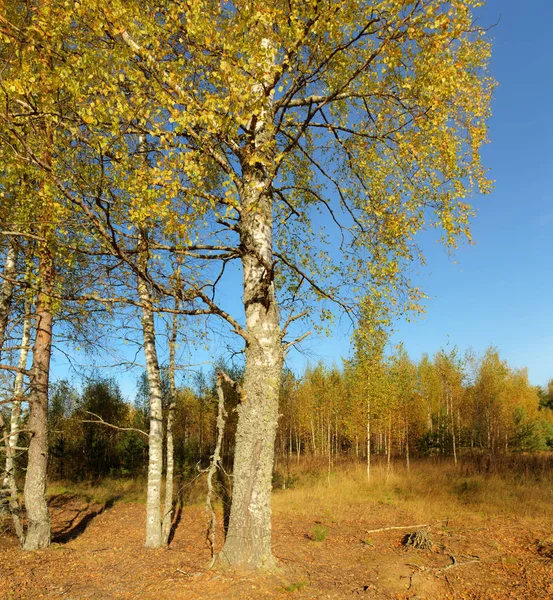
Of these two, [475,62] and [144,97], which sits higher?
[475,62]

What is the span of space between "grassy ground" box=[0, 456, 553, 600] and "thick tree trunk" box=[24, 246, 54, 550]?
455 millimetres

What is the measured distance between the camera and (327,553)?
7.11 metres

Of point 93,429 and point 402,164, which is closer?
point 402,164

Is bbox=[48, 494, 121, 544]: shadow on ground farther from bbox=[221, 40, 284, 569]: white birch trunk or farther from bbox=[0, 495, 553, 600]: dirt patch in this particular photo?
bbox=[221, 40, 284, 569]: white birch trunk

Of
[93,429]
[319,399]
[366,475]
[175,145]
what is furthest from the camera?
→ [319,399]

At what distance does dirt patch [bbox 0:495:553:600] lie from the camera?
4.92m

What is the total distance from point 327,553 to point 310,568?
1.41m

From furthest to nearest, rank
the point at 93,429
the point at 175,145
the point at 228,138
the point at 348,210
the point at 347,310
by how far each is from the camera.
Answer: the point at 93,429 → the point at 348,210 → the point at 347,310 → the point at 228,138 → the point at 175,145

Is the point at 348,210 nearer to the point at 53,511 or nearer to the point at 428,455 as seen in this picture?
the point at 53,511

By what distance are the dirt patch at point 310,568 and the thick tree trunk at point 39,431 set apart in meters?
0.53

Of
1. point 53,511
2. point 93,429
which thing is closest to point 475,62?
point 53,511

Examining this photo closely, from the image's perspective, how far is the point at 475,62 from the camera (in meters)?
7.38

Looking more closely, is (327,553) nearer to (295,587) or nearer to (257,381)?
(295,587)

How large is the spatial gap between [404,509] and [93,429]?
19.7m
